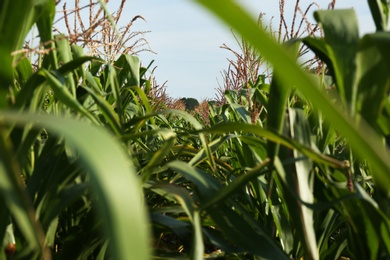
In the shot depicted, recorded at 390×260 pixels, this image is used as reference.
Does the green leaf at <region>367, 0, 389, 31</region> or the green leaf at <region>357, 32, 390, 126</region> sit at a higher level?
the green leaf at <region>367, 0, 389, 31</region>

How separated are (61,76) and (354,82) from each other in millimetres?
533

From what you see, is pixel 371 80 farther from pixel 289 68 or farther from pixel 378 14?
pixel 289 68

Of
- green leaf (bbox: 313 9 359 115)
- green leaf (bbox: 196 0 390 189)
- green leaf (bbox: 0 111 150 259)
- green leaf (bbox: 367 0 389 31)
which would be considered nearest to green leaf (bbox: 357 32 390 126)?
green leaf (bbox: 313 9 359 115)

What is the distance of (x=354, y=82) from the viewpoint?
38.0 inches

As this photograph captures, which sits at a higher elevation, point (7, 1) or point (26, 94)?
point (7, 1)

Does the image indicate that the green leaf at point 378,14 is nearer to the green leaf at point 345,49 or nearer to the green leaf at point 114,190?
the green leaf at point 345,49

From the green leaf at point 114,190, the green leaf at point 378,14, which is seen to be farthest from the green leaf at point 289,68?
the green leaf at point 378,14

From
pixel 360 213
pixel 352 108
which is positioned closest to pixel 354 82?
pixel 352 108

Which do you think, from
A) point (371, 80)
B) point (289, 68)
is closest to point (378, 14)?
point (371, 80)

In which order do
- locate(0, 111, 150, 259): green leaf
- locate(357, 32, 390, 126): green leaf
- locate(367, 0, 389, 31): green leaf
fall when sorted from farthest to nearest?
locate(367, 0, 389, 31): green leaf → locate(357, 32, 390, 126): green leaf → locate(0, 111, 150, 259): green leaf

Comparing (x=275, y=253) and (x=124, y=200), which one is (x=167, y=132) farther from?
(x=124, y=200)

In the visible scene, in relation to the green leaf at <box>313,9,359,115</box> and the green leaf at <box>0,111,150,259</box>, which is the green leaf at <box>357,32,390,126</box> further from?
the green leaf at <box>0,111,150,259</box>

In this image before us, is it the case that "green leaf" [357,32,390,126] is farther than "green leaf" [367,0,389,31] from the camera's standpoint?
No

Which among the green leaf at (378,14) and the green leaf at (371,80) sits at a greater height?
the green leaf at (378,14)
